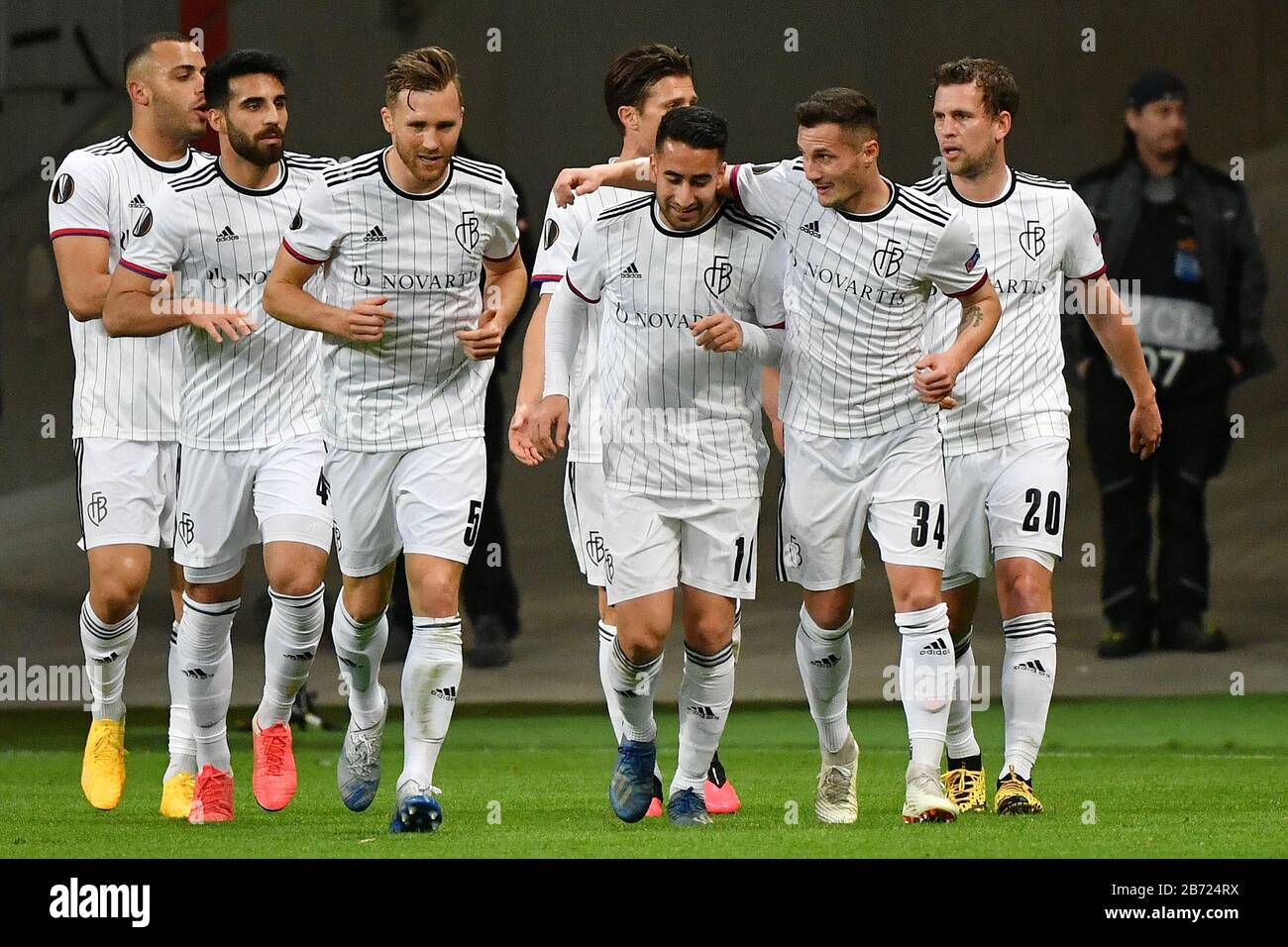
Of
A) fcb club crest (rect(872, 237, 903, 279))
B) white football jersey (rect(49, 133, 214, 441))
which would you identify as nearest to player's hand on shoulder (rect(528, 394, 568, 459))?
fcb club crest (rect(872, 237, 903, 279))

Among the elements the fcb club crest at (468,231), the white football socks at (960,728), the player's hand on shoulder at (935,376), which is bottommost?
the white football socks at (960,728)

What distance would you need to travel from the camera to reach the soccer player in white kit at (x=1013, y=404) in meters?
6.04

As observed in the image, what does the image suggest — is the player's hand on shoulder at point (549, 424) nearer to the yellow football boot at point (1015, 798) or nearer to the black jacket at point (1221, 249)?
the yellow football boot at point (1015, 798)

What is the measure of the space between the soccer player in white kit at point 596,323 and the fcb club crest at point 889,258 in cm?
83

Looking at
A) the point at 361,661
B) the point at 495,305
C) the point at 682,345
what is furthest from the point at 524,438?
the point at 361,661

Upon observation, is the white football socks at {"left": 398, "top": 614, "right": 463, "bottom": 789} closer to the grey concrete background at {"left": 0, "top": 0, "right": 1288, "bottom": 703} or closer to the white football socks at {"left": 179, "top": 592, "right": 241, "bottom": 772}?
the white football socks at {"left": 179, "top": 592, "right": 241, "bottom": 772}

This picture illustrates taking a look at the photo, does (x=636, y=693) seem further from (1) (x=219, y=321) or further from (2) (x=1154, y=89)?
(2) (x=1154, y=89)

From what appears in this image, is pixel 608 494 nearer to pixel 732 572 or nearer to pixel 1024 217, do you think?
pixel 732 572

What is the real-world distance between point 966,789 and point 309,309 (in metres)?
2.37

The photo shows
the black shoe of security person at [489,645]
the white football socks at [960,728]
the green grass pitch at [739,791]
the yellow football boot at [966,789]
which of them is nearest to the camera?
the green grass pitch at [739,791]

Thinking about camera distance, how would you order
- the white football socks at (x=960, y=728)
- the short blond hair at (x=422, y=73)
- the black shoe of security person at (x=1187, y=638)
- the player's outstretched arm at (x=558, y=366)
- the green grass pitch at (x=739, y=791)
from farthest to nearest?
the black shoe of security person at (x=1187, y=638) < the white football socks at (x=960, y=728) < the player's outstretched arm at (x=558, y=366) < the short blond hair at (x=422, y=73) < the green grass pitch at (x=739, y=791)

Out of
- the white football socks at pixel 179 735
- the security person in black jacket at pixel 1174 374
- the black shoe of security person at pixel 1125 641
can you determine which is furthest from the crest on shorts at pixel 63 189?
the black shoe of security person at pixel 1125 641

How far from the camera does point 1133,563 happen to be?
10055 mm
